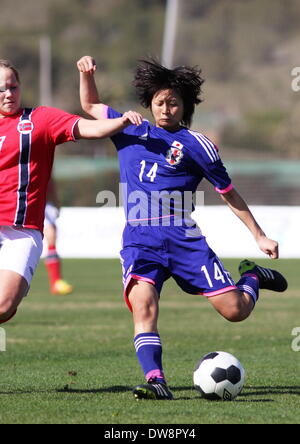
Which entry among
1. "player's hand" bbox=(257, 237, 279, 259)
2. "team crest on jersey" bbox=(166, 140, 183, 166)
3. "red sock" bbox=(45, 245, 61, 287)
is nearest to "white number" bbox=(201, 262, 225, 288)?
Result: "player's hand" bbox=(257, 237, 279, 259)

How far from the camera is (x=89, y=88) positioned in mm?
6633

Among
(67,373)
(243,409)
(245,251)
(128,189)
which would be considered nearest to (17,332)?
(67,373)

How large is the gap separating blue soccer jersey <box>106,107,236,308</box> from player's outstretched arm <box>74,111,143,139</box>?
442 mm

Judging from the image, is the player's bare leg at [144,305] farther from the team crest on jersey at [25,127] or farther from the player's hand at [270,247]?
the team crest on jersey at [25,127]

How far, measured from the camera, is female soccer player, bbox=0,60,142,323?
614cm

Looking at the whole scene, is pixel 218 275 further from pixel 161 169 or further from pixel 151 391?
pixel 151 391

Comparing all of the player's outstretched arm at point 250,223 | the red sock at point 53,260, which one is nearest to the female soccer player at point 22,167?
the player's outstretched arm at point 250,223

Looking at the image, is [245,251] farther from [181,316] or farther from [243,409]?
[243,409]

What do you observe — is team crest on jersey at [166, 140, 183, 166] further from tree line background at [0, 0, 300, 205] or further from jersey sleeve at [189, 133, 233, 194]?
tree line background at [0, 0, 300, 205]

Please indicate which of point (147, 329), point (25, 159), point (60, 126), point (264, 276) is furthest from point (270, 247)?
point (25, 159)

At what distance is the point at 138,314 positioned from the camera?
20.6ft

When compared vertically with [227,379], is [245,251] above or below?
above
